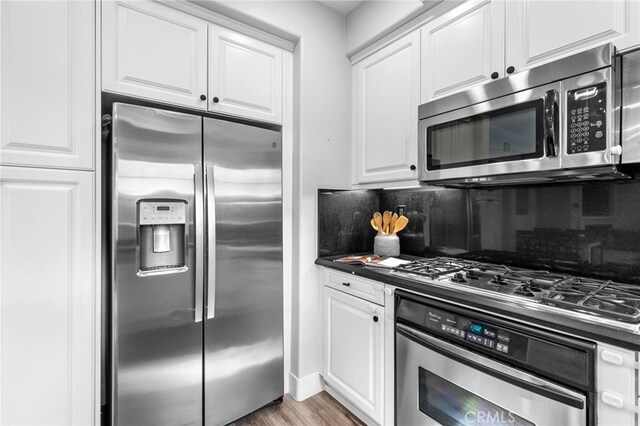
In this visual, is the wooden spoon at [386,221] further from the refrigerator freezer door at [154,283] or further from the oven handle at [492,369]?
the refrigerator freezer door at [154,283]

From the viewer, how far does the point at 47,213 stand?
1354 mm

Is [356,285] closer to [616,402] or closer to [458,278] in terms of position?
[458,278]

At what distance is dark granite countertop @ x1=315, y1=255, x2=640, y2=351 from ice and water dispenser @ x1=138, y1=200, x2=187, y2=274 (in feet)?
3.42

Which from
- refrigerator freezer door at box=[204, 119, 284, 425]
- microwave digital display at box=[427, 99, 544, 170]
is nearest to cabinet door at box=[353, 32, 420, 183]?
microwave digital display at box=[427, 99, 544, 170]

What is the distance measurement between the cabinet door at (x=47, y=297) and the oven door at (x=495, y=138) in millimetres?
1750

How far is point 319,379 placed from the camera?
2182 millimetres

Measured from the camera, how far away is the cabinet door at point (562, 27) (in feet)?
3.72

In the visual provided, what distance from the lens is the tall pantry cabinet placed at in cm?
128

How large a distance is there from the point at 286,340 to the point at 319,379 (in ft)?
1.20

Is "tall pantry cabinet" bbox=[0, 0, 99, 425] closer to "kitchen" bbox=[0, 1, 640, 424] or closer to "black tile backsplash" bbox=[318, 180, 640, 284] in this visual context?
"kitchen" bbox=[0, 1, 640, 424]

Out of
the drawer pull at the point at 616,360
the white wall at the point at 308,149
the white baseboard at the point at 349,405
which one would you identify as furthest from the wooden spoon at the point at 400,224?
the drawer pull at the point at 616,360

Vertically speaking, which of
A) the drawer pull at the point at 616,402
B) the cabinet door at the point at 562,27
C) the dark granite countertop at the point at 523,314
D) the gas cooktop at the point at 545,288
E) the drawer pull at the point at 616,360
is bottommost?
the drawer pull at the point at 616,402

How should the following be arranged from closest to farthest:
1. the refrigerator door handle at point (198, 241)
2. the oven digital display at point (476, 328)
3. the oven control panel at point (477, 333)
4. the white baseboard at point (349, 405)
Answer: the oven control panel at point (477, 333)
the oven digital display at point (476, 328)
the refrigerator door handle at point (198, 241)
the white baseboard at point (349, 405)

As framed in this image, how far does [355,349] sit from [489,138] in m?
1.37
